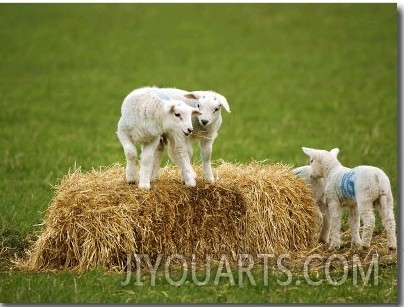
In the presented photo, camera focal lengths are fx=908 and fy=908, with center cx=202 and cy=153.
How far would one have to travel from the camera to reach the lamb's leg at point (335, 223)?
10133mm

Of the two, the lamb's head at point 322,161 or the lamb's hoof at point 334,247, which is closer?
the lamb's hoof at point 334,247

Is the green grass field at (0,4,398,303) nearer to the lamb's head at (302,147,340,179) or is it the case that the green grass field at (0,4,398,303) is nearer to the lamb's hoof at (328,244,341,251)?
the lamb's head at (302,147,340,179)

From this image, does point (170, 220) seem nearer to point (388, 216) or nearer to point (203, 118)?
point (203, 118)

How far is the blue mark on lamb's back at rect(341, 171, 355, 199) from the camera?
988 cm

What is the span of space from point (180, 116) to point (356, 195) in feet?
6.99

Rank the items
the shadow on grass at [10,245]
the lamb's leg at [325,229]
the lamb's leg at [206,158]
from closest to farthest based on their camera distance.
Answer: the lamb's leg at [206,158] < the shadow on grass at [10,245] < the lamb's leg at [325,229]

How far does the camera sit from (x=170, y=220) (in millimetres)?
9633

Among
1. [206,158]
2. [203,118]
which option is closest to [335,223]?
[206,158]

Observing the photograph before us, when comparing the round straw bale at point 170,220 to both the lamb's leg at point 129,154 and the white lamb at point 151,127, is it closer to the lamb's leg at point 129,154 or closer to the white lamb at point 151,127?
the lamb's leg at point 129,154

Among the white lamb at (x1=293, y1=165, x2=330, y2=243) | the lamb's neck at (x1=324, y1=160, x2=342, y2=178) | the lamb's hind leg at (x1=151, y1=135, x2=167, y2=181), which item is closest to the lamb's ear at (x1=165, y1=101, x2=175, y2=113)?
the lamb's hind leg at (x1=151, y1=135, x2=167, y2=181)

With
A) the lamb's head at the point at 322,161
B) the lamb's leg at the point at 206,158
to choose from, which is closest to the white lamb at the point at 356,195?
the lamb's head at the point at 322,161

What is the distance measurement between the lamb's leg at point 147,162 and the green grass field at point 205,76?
2.81 m

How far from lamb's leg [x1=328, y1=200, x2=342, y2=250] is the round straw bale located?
11.7 inches

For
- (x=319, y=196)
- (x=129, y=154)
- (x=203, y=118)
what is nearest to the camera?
(x=203, y=118)
